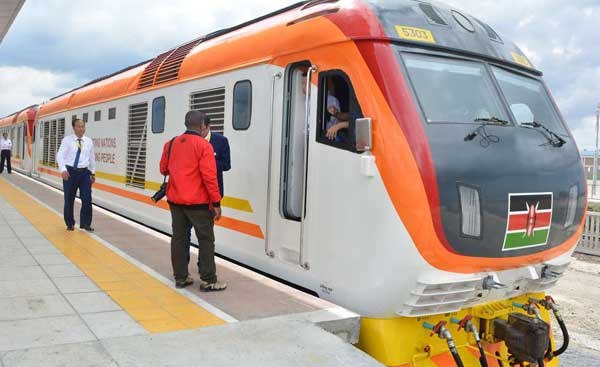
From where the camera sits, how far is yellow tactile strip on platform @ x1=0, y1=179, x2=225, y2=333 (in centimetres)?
391

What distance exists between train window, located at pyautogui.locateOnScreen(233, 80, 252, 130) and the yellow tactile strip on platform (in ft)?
5.72

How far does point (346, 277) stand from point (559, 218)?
1.82m

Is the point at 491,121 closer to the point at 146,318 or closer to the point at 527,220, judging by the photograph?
the point at 527,220

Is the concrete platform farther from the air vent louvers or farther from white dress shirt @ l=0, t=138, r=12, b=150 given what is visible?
white dress shirt @ l=0, t=138, r=12, b=150

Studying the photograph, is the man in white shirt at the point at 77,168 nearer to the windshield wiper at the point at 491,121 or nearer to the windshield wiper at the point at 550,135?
the windshield wiper at the point at 491,121

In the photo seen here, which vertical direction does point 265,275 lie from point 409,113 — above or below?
below

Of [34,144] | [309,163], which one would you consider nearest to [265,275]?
[309,163]

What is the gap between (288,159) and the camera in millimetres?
4766

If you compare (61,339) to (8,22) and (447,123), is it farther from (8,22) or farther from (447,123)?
(8,22)

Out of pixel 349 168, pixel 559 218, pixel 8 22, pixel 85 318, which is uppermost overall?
pixel 8 22

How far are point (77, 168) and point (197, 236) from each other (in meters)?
3.52

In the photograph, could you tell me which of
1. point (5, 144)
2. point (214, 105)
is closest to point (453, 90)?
point (214, 105)

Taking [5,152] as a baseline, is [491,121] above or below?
above

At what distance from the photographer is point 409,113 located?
3752mm
